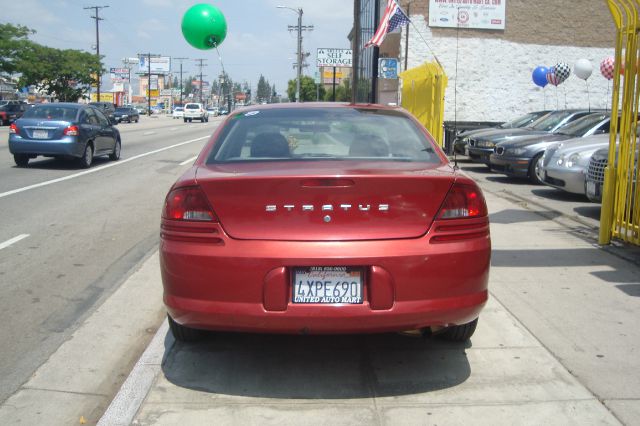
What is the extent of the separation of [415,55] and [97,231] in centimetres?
2508

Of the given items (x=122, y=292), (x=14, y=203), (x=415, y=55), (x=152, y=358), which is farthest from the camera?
(x=415, y=55)

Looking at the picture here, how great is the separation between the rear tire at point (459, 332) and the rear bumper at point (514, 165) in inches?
381

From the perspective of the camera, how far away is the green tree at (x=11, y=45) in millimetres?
48906

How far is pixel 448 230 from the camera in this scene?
12.2 feet

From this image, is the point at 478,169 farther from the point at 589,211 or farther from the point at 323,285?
the point at 323,285

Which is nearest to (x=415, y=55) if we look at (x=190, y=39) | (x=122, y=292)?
(x=190, y=39)

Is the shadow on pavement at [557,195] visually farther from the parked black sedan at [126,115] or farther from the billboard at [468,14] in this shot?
the parked black sedan at [126,115]

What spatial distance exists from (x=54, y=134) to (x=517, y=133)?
10645mm

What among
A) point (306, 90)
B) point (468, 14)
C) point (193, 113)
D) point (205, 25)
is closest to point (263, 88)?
point (306, 90)

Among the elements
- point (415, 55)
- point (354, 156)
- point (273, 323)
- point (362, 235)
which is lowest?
point (273, 323)

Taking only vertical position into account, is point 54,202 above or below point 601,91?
below

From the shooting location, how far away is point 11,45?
49.2 metres

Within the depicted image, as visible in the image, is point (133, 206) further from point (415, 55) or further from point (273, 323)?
point (415, 55)

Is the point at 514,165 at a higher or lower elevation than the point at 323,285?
higher
